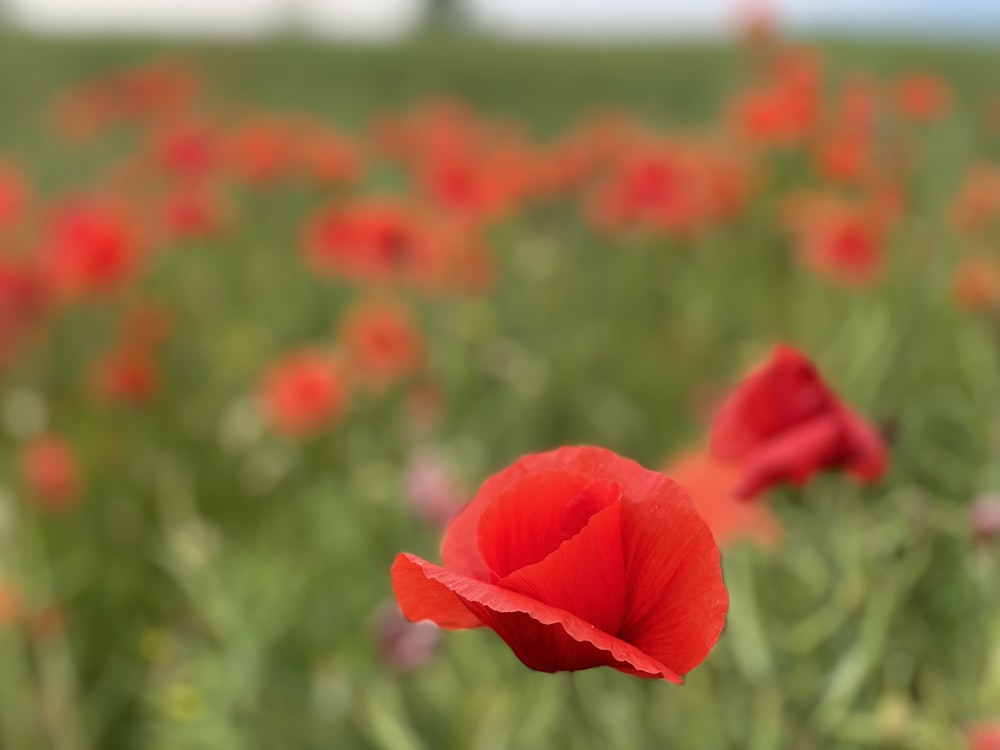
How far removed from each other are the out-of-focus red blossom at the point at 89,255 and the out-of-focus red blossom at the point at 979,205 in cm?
119

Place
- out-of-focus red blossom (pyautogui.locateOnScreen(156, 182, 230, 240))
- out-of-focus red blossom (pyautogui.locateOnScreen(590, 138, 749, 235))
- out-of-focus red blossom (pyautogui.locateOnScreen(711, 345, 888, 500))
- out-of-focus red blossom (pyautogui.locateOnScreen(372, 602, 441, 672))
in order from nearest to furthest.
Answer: out-of-focus red blossom (pyautogui.locateOnScreen(711, 345, 888, 500)) < out-of-focus red blossom (pyautogui.locateOnScreen(372, 602, 441, 672)) < out-of-focus red blossom (pyautogui.locateOnScreen(590, 138, 749, 235)) < out-of-focus red blossom (pyautogui.locateOnScreen(156, 182, 230, 240))

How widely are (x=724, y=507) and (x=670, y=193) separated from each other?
1092mm

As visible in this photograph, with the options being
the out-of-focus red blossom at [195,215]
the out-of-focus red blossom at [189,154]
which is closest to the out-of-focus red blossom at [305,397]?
the out-of-focus red blossom at [195,215]

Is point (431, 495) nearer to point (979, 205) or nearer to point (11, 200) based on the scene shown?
point (979, 205)

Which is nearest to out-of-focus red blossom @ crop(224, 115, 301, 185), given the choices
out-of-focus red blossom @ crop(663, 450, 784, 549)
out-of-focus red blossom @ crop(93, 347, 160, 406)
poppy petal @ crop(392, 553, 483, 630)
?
out-of-focus red blossom @ crop(93, 347, 160, 406)

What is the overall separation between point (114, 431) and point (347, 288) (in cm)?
67

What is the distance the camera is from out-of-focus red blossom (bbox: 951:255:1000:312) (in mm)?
1313

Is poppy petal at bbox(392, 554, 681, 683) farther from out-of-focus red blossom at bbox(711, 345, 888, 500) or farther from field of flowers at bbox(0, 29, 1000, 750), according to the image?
out-of-focus red blossom at bbox(711, 345, 888, 500)

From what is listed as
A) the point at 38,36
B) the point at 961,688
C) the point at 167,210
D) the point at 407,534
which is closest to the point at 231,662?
the point at 407,534

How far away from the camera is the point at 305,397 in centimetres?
148

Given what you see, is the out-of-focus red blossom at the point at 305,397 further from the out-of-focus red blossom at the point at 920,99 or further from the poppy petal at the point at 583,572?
the poppy petal at the point at 583,572

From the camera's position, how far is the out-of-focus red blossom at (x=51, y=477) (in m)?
1.49

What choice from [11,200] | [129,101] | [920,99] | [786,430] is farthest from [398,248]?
[129,101]

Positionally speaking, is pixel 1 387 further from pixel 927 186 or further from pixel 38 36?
pixel 38 36
